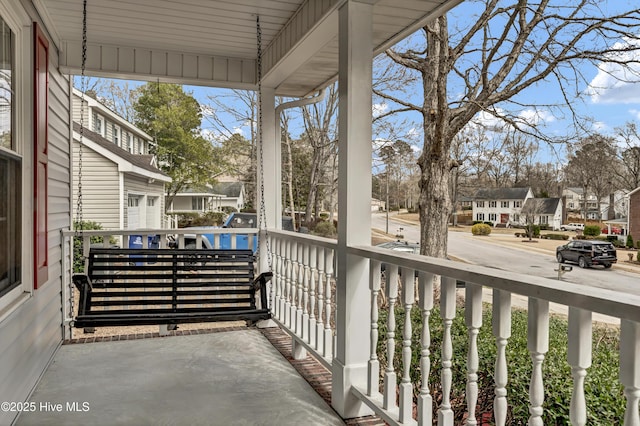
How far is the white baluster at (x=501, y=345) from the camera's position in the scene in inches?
61.8

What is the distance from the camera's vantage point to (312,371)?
3400 mm

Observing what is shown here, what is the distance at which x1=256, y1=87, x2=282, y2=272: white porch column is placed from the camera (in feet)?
15.0

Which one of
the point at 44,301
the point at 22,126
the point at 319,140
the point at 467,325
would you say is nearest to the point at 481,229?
the point at 467,325

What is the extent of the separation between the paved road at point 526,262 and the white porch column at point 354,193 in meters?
0.50

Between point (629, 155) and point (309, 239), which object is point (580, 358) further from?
point (309, 239)

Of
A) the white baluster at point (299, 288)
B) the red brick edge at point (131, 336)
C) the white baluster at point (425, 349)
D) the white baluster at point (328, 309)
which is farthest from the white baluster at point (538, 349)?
the red brick edge at point (131, 336)

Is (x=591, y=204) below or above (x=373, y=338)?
above

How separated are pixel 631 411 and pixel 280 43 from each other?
330 cm

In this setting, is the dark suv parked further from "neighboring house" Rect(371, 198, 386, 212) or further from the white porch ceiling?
the white porch ceiling

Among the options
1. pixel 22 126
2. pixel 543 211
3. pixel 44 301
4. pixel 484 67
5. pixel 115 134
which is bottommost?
pixel 44 301

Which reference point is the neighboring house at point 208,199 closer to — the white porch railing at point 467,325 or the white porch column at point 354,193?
the white porch railing at point 467,325

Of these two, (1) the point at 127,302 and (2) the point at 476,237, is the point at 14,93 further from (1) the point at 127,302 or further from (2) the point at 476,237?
(2) the point at 476,237

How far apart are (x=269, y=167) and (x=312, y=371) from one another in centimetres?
204

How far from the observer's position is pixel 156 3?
3.16 metres
